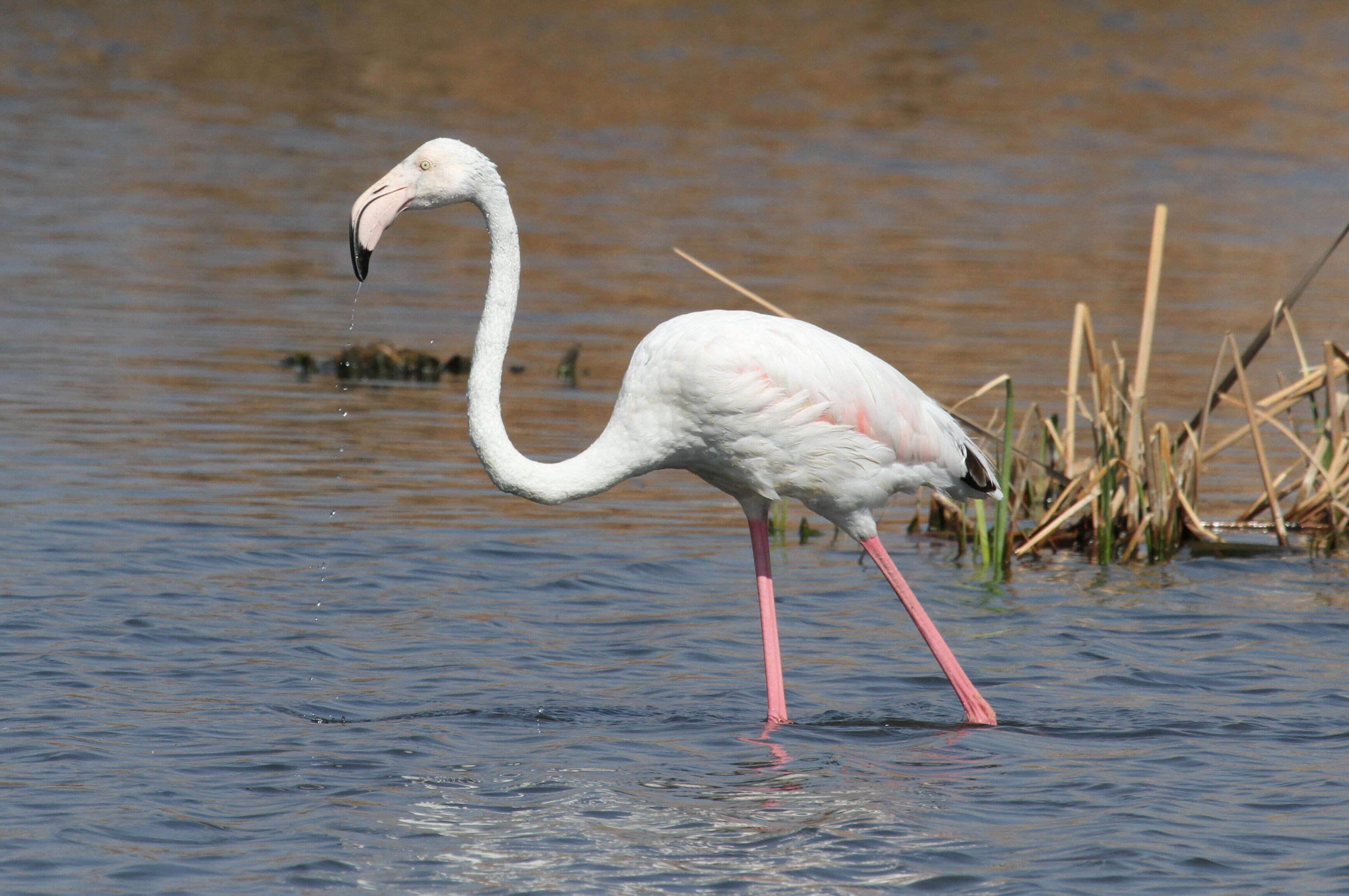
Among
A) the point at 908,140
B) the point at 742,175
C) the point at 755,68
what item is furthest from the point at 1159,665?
the point at 755,68

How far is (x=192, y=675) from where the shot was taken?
707 centimetres

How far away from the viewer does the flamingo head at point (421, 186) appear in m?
6.14

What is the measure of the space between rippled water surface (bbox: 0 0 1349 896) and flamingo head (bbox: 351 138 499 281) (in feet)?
5.86

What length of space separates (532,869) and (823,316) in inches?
384

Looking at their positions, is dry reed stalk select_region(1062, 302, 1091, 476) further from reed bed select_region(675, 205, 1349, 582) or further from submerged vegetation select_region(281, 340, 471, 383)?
submerged vegetation select_region(281, 340, 471, 383)

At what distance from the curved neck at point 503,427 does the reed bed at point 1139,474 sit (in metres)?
2.27

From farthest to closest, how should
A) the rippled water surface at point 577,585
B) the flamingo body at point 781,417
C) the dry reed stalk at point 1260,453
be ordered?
the dry reed stalk at point 1260,453
the flamingo body at point 781,417
the rippled water surface at point 577,585

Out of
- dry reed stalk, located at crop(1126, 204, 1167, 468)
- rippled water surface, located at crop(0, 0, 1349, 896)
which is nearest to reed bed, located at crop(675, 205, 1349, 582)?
dry reed stalk, located at crop(1126, 204, 1167, 468)

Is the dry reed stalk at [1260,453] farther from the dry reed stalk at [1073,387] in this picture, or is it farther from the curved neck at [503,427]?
the curved neck at [503,427]

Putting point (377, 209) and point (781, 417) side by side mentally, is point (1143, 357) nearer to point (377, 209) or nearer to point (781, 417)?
point (781, 417)

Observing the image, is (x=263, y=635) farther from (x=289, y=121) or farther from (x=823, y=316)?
(x=289, y=121)

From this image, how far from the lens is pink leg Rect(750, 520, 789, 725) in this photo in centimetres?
686

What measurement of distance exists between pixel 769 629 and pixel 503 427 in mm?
1330

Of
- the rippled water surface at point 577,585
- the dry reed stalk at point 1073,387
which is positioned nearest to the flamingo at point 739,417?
the rippled water surface at point 577,585
